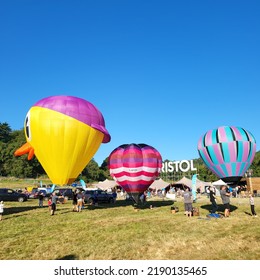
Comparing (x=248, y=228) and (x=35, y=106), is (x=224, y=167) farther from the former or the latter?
(x=35, y=106)

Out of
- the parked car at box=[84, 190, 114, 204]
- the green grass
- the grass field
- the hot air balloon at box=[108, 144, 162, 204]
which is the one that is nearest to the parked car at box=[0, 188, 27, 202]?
the parked car at box=[84, 190, 114, 204]

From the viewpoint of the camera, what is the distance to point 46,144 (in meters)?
18.6

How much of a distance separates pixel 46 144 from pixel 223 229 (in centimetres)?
1198

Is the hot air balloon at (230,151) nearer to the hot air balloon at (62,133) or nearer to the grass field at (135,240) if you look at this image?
the grass field at (135,240)

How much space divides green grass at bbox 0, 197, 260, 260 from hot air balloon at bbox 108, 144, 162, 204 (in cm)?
540

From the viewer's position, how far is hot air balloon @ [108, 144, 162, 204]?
2045 cm

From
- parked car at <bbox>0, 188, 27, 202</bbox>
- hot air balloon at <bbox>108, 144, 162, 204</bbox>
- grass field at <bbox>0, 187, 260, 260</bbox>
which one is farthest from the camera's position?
parked car at <bbox>0, 188, 27, 202</bbox>

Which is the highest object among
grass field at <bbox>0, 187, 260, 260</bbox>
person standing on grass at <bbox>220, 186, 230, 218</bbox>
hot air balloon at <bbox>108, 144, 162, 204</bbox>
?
hot air balloon at <bbox>108, 144, 162, 204</bbox>

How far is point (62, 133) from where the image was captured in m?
18.4

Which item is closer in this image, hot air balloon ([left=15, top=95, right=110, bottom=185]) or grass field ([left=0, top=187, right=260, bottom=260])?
grass field ([left=0, top=187, right=260, bottom=260])

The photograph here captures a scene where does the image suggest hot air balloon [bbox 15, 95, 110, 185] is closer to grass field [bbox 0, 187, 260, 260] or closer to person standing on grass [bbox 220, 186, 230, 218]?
grass field [bbox 0, 187, 260, 260]
